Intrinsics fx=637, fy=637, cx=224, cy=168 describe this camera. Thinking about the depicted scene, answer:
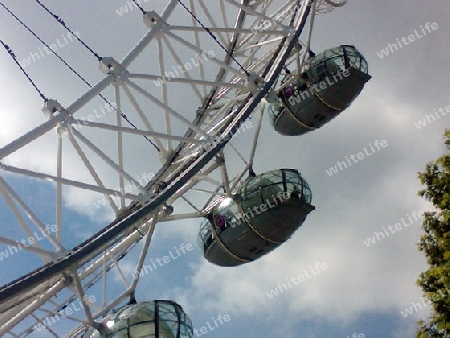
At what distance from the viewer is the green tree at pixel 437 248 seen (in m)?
15.0

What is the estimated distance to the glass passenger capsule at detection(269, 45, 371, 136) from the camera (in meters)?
19.5

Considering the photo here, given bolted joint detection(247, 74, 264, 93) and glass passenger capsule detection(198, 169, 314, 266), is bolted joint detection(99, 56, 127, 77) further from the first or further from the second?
glass passenger capsule detection(198, 169, 314, 266)

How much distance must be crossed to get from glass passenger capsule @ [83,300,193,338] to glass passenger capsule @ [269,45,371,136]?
8889 millimetres

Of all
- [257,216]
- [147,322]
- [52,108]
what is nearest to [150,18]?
[52,108]

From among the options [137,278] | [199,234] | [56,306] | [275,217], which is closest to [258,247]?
[275,217]

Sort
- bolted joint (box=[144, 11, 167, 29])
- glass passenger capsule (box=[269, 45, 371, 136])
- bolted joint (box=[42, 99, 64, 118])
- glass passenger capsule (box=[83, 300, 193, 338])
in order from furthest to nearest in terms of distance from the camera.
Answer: glass passenger capsule (box=[269, 45, 371, 136]) < bolted joint (box=[144, 11, 167, 29]) < bolted joint (box=[42, 99, 64, 118]) < glass passenger capsule (box=[83, 300, 193, 338])

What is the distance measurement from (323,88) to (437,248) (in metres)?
5.95

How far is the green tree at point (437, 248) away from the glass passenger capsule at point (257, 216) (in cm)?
323

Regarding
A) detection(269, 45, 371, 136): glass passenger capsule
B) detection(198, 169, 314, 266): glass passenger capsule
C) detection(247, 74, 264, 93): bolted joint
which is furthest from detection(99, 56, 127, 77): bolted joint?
detection(269, 45, 371, 136): glass passenger capsule

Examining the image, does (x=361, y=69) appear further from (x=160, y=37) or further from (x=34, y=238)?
A: (x=34, y=238)

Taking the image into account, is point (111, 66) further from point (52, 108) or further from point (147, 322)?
point (147, 322)

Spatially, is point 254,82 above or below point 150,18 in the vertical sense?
below

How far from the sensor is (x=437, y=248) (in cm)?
1655

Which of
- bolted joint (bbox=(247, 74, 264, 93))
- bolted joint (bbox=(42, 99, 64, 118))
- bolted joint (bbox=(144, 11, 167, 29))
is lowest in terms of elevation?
bolted joint (bbox=(247, 74, 264, 93))
